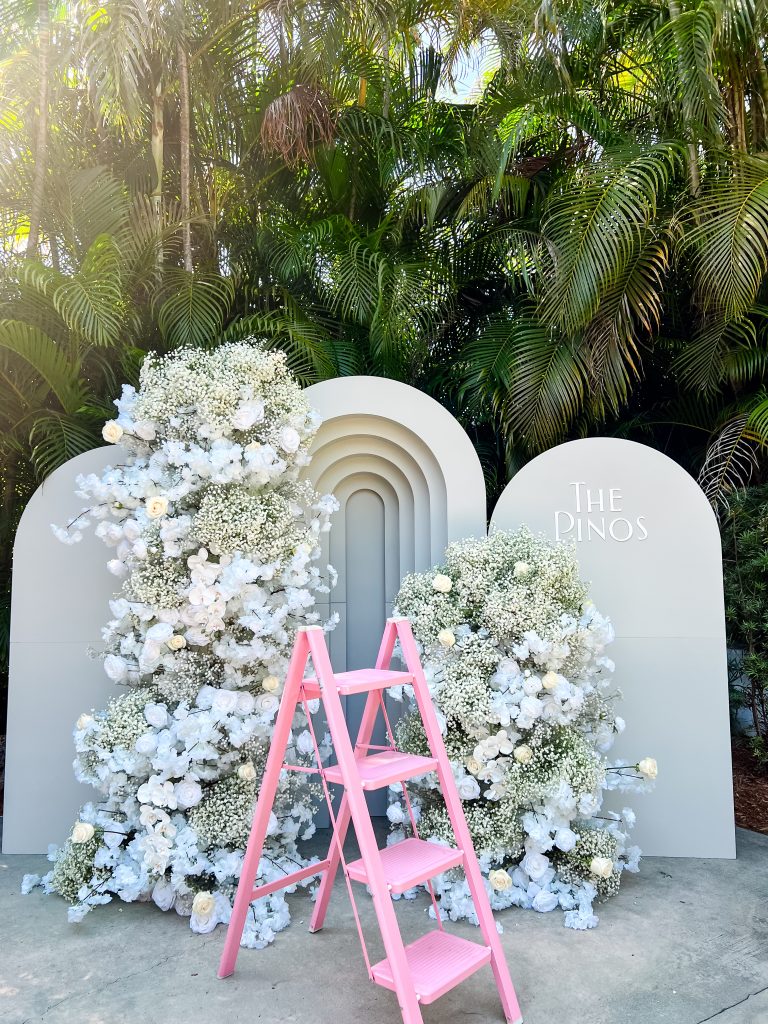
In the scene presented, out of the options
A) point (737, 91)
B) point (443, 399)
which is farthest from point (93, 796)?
point (737, 91)

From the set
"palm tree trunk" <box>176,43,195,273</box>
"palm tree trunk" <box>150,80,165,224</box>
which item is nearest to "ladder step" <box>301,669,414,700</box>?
"palm tree trunk" <box>176,43,195,273</box>

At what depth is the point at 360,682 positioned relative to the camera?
8.77ft

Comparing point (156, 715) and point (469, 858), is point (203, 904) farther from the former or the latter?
point (469, 858)

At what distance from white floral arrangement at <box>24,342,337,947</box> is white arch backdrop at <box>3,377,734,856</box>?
0.52 metres

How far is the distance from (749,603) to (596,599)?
1.47 m

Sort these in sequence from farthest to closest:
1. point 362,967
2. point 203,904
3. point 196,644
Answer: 1. point 196,644
2. point 203,904
3. point 362,967

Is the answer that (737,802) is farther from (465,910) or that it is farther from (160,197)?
(160,197)

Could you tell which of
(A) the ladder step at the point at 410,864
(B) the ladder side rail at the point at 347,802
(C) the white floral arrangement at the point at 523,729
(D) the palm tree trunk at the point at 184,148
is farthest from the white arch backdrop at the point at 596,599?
(D) the palm tree trunk at the point at 184,148

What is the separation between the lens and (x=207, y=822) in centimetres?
352

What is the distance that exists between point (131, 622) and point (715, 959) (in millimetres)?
2992

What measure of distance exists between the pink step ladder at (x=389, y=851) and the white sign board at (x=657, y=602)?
1706mm

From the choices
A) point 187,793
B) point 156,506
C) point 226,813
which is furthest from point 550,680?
point 156,506

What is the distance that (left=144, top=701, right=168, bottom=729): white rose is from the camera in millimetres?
3592

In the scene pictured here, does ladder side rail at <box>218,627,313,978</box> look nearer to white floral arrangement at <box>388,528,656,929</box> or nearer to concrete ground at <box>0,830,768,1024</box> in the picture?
concrete ground at <box>0,830,768,1024</box>
